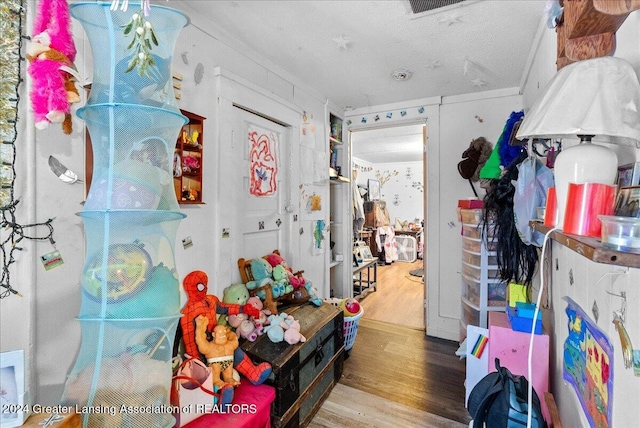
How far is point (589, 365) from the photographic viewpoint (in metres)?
0.97

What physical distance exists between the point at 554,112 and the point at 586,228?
26 centimetres

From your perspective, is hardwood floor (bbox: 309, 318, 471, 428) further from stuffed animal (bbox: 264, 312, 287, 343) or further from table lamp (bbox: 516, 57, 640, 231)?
table lamp (bbox: 516, 57, 640, 231)

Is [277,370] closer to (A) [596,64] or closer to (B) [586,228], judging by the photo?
(B) [586,228]

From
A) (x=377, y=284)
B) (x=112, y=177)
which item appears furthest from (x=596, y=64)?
(x=377, y=284)

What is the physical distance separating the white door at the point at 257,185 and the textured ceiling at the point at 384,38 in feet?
1.67

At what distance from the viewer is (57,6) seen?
0.99 m

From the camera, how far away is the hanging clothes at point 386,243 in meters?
5.88

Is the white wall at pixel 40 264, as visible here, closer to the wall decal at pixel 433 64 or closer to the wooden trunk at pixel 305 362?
the wooden trunk at pixel 305 362

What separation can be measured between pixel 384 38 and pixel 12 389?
7.74 ft

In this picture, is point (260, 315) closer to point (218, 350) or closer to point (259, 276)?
point (259, 276)

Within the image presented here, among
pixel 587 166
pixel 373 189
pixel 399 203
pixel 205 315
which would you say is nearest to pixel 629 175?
pixel 587 166

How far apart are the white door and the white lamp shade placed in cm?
162

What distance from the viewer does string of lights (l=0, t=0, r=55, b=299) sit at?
1.01 metres

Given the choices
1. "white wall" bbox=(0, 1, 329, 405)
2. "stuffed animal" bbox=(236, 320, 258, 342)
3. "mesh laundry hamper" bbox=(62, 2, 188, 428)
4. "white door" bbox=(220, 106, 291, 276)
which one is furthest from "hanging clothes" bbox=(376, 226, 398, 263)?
"mesh laundry hamper" bbox=(62, 2, 188, 428)
